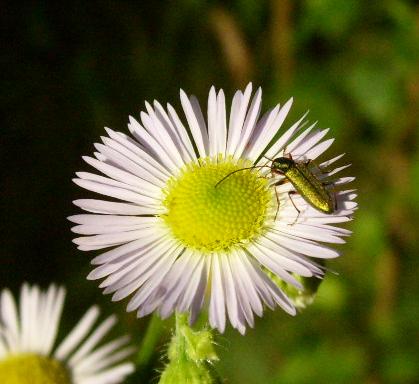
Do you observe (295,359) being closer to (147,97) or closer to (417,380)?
(417,380)

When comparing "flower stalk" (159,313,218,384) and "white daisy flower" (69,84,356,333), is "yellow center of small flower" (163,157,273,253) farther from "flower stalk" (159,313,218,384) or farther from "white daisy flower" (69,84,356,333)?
"flower stalk" (159,313,218,384)

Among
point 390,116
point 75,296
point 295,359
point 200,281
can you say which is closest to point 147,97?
point 75,296

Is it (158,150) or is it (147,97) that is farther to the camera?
(147,97)

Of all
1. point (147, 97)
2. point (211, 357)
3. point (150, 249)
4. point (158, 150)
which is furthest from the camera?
point (147, 97)

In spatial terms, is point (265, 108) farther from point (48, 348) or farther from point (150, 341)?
point (150, 341)

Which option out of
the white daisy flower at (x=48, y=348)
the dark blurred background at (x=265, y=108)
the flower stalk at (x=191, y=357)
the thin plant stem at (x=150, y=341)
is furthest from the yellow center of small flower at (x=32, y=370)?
the flower stalk at (x=191, y=357)

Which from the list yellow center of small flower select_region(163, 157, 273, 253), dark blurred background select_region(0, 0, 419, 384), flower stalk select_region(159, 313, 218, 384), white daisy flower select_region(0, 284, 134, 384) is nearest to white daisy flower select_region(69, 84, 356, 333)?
yellow center of small flower select_region(163, 157, 273, 253)
